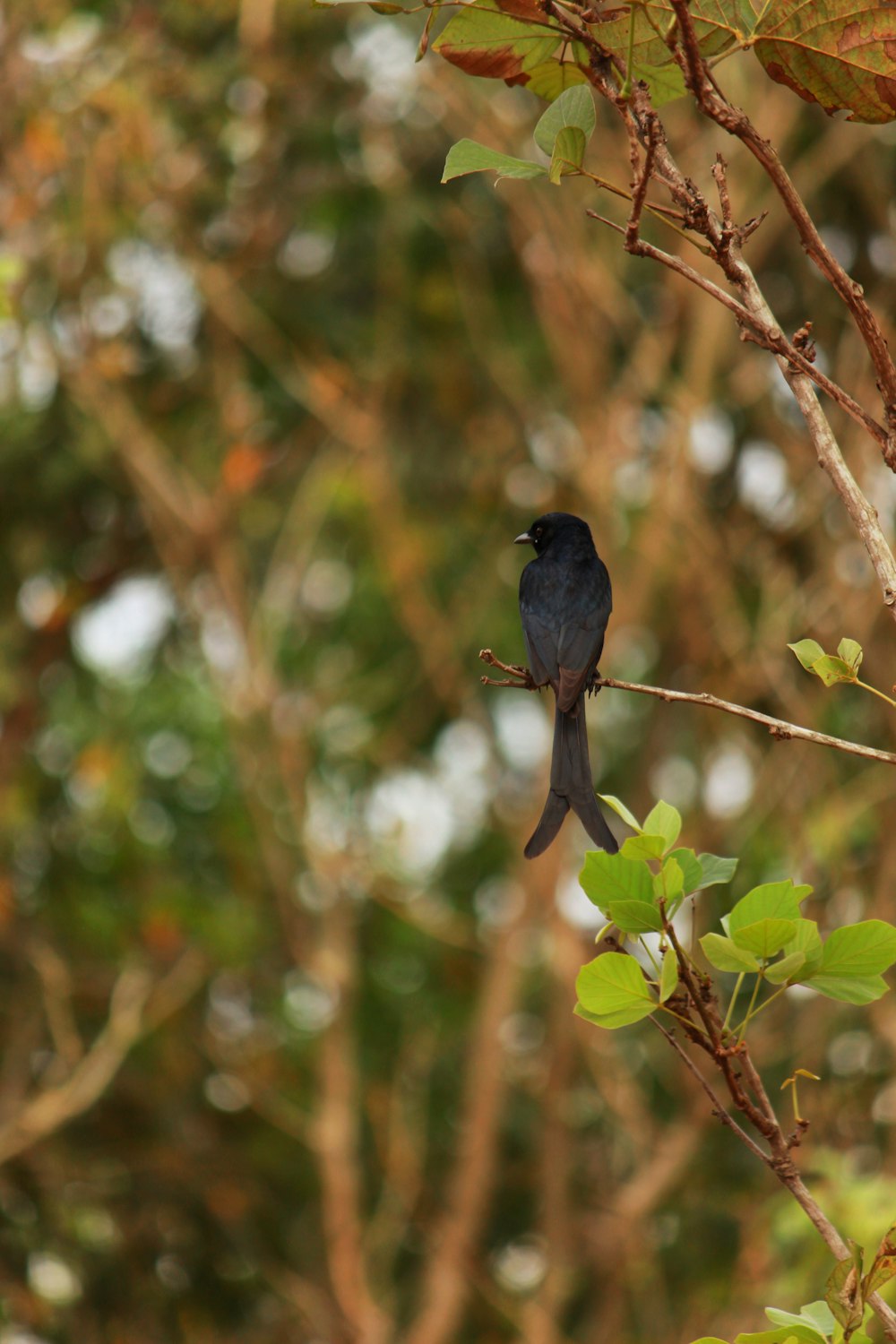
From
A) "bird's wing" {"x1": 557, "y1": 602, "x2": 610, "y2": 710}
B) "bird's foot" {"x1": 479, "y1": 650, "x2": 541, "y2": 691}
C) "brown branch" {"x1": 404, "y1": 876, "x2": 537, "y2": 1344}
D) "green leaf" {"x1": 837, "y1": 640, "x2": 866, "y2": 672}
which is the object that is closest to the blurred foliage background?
"brown branch" {"x1": 404, "y1": 876, "x2": 537, "y2": 1344}

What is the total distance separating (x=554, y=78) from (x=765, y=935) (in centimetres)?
134

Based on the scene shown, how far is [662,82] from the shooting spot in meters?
2.41

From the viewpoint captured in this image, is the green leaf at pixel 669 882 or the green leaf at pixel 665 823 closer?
the green leaf at pixel 669 882

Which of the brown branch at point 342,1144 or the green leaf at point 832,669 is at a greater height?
the green leaf at point 832,669

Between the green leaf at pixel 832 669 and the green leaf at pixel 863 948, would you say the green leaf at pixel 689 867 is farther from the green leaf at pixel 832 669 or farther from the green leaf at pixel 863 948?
the green leaf at pixel 832 669

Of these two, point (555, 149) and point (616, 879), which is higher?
point (555, 149)

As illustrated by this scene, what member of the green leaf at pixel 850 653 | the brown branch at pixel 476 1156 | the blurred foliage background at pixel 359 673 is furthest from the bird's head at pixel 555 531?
the brown branch at pixel 476 1156

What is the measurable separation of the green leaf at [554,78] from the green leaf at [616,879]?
3.82 feet

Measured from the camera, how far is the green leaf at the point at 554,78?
237 cm

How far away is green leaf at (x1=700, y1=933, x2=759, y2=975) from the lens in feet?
6.47

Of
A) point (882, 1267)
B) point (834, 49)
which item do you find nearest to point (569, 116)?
point (834, 49)

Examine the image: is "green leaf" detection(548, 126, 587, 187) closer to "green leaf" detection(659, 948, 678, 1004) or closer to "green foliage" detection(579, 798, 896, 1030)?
"green foliage" detection(579, 798, 896, 1030)

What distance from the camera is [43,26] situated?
969 cm

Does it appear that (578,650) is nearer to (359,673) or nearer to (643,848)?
(643,848)
